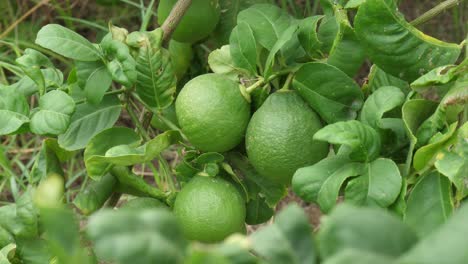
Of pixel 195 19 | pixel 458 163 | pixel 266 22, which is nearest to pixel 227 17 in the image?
pixel 195 19

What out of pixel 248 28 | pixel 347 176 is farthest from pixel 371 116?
pixel 248 28

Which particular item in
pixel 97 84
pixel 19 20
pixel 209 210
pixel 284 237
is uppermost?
pixel 284 237

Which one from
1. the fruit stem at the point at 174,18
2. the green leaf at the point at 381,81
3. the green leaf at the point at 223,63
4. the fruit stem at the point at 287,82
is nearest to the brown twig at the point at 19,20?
the fruit stem at the point at 174,18

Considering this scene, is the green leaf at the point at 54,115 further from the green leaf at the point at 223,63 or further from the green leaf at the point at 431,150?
the green leaf at the point at 431,150

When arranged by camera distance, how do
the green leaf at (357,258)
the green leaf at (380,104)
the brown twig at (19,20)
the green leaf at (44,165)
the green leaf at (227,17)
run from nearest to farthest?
the green leaf at (357,258) → the green leaf at (380,104) → the green leaf at (44,165) → the green leaf at (227,17) → the brown twig at (19,20)

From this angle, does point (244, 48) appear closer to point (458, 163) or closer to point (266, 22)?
point (266, 22)

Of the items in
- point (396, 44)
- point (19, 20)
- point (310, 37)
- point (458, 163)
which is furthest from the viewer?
point (19, 20)
